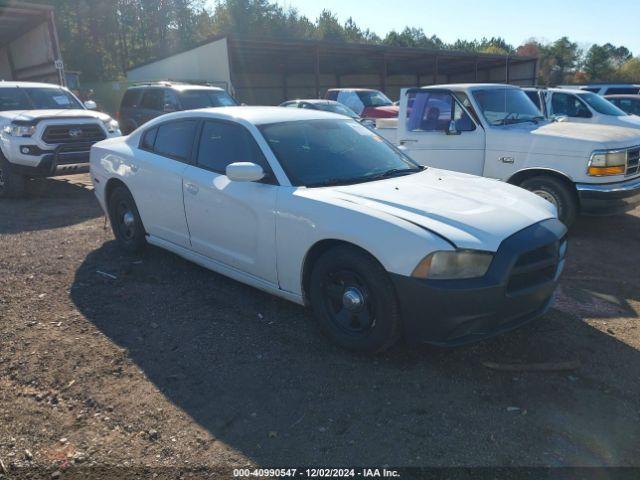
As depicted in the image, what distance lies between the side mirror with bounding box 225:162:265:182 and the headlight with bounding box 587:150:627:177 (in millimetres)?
4192

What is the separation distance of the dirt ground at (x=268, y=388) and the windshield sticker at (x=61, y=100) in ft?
21.0

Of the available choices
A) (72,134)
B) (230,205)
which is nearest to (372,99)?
(72,134)

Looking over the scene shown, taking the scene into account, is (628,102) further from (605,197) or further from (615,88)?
(605,197)

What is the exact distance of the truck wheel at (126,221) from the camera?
5.38 m

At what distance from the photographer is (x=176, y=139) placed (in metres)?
4.85

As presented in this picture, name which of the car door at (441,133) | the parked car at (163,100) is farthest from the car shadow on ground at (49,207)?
the car door at (441,133)

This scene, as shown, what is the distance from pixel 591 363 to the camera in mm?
3410

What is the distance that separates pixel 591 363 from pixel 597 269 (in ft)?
7.08

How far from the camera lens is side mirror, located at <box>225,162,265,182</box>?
3.72 m

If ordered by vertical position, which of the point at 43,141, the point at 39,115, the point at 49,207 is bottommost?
the point at 49,207

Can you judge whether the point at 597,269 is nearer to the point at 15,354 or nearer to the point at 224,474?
the point at 224,474

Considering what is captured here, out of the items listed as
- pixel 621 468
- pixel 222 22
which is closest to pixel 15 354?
pixel 621 468

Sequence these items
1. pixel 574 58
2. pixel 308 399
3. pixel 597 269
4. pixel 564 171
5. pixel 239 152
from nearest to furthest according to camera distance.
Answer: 1. pixel 308 399
2. pixel 239 152
3. pixel 597 269
4. pixel 564 171
5. pixel 574 58

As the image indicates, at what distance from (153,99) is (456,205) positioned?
38.3ft
